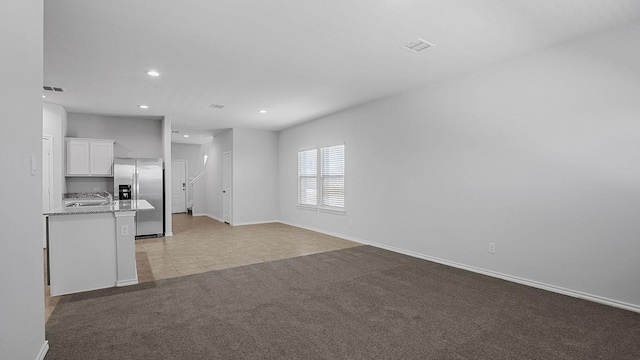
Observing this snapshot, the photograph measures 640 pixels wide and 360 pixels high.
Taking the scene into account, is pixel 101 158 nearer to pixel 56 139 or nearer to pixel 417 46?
pixel 56 139

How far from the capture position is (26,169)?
1857mm

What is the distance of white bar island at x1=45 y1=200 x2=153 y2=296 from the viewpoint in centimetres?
334

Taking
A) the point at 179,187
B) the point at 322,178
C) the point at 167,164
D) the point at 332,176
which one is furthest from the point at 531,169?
the point at 179,187

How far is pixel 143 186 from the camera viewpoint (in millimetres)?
6688

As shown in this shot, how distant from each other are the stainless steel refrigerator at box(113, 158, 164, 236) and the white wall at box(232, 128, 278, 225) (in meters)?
1.91

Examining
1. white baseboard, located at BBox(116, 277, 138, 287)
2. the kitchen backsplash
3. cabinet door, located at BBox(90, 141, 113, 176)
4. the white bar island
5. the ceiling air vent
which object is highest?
the ceiling air vent

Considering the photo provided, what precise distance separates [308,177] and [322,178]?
1.92 feet

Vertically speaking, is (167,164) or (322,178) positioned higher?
(167,164)

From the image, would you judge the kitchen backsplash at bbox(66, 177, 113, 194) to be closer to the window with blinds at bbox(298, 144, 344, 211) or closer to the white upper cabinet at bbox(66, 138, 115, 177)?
the white upper cabinet at bbox(66, 138, 115, 177)

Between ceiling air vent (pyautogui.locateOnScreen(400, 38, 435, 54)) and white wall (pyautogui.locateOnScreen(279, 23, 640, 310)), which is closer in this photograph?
white wall (pyautogui.locateOnScreen(279, 23, 640, 310))

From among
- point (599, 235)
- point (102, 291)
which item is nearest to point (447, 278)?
point (599, 235)

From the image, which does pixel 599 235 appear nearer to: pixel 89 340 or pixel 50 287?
pixel 89 340

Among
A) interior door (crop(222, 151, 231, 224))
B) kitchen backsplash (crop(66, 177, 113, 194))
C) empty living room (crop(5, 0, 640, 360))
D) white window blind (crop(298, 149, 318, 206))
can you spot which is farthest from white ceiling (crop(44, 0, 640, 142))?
interior door (crop(222, 151, 231, 224))

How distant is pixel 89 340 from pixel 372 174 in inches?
180
